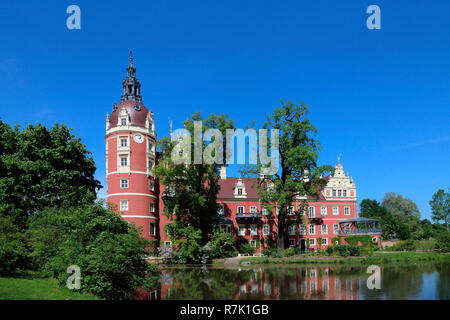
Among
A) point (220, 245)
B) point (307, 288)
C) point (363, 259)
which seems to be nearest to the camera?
point (307, 288)

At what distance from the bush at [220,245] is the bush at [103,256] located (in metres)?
19.4

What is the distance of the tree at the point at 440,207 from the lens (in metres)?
76.3

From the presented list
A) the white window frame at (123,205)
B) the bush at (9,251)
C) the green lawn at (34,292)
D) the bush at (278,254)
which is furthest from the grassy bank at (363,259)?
the green lawn at (34,292)

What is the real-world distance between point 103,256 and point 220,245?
963 inches

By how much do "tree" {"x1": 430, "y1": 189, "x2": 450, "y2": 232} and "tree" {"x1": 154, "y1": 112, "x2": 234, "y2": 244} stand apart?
5715cm

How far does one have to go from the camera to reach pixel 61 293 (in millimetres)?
14672

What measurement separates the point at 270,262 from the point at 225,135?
1333cm

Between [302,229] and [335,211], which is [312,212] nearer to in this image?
[302,229]

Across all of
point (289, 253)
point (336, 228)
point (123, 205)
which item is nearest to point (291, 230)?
point (336, 228)

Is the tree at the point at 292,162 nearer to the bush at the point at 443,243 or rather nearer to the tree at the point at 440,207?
the bush at the point at 443,243

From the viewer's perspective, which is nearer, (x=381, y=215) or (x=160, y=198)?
(x=160, y=198)

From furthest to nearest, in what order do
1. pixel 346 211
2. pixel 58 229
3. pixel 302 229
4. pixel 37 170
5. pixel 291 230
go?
pixel 346 211
pixel 302 229
pixel 291 230
pixel 37 170
pixel 58 229

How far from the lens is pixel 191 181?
129 feet
